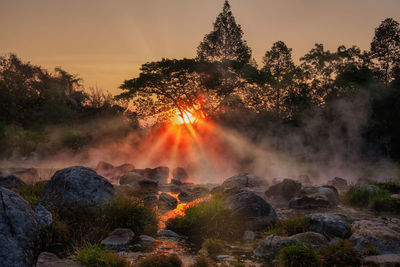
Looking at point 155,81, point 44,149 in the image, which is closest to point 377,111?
point 155,81

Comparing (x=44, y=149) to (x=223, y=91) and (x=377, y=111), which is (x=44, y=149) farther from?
(x=377, y=111)

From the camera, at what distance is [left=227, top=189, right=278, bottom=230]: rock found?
9.88 metres

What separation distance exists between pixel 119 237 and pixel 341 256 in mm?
5376

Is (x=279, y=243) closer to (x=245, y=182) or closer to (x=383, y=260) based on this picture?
(x=383, y=260)

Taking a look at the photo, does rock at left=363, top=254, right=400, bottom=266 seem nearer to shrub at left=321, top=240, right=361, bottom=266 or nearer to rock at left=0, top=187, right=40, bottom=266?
shrub at left=321, top=240, right=361, bottom=266

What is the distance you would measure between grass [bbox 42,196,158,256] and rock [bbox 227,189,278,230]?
255cm

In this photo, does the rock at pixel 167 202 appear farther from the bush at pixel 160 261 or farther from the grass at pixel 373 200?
the grass at pixel 373 200

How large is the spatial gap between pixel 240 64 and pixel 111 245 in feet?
99.5

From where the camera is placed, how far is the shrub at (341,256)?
21.7ft

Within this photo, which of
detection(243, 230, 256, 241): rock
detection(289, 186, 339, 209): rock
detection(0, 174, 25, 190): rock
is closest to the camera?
detection(243, 230, 256, 241): rock

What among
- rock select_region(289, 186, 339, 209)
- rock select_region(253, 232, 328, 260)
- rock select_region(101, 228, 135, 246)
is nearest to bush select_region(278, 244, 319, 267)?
rock select_region(253, 232, 328, 260)

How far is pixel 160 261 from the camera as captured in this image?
21.6 feet

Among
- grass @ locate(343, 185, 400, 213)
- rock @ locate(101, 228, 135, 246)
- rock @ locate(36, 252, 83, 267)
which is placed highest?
grass @ locate(343, 185, 400, 213)

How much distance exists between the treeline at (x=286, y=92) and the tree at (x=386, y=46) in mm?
106
